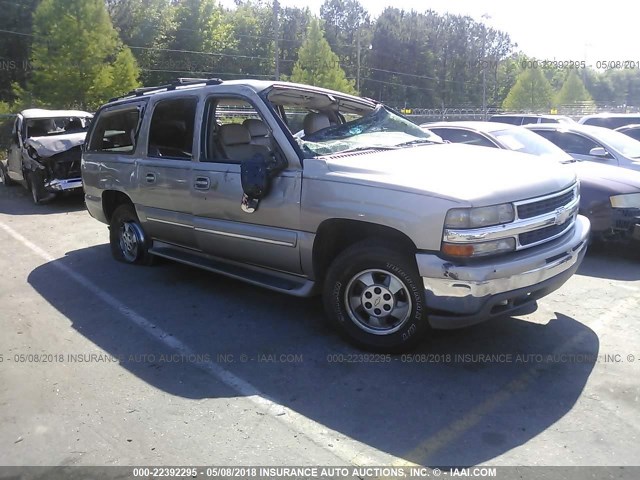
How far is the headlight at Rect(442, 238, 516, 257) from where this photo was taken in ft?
11.8

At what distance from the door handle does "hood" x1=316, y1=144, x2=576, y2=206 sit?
→ 1265mm

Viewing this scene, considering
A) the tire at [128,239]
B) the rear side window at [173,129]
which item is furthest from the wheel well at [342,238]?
the tire at [128,239]

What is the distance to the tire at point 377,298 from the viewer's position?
152 inches

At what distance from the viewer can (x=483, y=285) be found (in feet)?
11.6

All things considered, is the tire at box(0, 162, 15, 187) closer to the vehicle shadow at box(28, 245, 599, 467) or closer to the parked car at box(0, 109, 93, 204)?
the parked car at box(0, 109, 93, 204)

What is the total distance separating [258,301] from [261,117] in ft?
5.79

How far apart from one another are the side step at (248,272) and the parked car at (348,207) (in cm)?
2

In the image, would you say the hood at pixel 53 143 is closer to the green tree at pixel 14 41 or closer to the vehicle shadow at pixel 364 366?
the vehicle shadow at pixel 364 366

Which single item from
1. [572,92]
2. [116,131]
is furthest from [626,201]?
[572,92]

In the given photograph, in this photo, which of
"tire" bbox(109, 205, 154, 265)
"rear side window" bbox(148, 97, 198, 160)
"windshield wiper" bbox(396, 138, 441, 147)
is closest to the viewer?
"windshield wiper" bbox(396, 138, 441, 147)

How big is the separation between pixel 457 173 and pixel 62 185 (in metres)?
8.94

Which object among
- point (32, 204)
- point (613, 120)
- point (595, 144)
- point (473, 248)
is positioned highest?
point (613, 120)

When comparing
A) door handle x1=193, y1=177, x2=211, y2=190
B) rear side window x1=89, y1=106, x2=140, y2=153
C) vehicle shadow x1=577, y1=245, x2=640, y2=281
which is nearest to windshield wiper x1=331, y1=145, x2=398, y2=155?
door handle x1=193, y1=177, x2=211, y2=190

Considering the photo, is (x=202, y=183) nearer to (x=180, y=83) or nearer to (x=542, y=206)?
(x=180, y=83)
